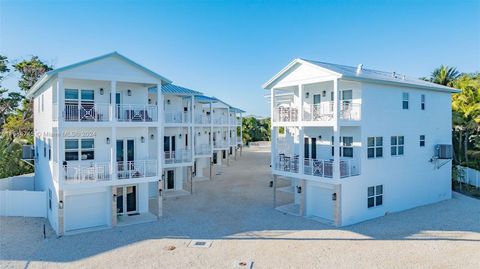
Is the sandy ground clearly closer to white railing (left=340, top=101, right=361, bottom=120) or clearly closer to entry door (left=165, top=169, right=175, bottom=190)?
entry door (left=165, top=169, right=175, bottom=190)

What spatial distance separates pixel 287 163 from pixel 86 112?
10.7 meters

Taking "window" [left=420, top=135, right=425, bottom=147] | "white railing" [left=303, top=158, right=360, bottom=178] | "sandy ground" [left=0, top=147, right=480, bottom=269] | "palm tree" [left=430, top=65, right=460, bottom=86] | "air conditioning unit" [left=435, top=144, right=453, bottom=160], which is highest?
"palm tree" [left=430, top=65, right=460, bottom=86]

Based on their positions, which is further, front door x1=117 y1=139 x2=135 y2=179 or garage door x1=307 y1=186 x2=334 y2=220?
front door x1=117 y1=139 x2=135 y2=179

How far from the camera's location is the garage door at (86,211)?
15.2 meters

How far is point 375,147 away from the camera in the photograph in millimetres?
17391

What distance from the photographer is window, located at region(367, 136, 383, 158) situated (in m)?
17.1

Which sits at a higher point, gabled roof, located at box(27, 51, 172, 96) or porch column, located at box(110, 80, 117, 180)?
gabled roof, located at box(27, 51, 172, 96)

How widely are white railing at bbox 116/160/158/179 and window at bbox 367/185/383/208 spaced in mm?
11112

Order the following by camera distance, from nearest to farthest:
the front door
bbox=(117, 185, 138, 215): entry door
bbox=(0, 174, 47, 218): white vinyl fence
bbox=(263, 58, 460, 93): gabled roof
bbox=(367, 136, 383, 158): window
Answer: bbox=(263, 58, 460, 93): gabled roof, bbox=(367, 136, 383, 158): window, the front door, bbox=(117, 185, 138, 215): entry door, bbox=(0, 174, 47, 218): white vinyl fence

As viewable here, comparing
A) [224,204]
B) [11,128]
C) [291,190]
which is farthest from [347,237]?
[11,128]

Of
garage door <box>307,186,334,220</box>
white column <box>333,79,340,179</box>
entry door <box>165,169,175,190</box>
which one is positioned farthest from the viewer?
entry door <box>165,169,175,190</box>

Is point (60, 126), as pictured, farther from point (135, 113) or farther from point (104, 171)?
point (135, 113)

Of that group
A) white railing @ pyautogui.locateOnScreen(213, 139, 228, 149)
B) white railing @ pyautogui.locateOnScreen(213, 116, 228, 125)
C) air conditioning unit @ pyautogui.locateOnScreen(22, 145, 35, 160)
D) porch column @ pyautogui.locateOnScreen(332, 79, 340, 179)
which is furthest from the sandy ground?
white railing @ pyautogui.locateOnScreen(213, 139, 228, 149)

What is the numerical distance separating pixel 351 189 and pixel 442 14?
1256cm
